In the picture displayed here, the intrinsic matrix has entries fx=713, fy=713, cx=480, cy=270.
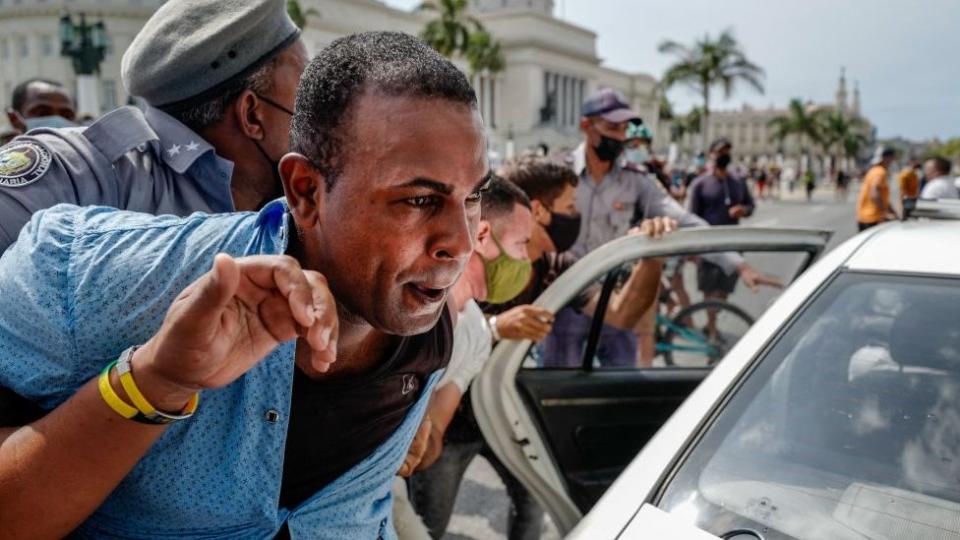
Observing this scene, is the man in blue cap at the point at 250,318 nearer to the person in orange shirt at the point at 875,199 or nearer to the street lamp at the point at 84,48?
the person in orange shirt at the point at 875,199

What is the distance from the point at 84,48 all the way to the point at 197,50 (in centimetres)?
1248

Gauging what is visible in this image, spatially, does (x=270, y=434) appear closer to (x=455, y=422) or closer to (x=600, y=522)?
(x=600, y=522)

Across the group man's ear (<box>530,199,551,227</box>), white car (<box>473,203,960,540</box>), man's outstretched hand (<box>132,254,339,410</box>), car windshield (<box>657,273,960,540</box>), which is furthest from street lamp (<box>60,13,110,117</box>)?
man's outstretched hand (<box>132,254,339,410</box>)

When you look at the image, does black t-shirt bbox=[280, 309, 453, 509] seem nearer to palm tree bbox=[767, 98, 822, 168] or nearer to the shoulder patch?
the shoulder patch

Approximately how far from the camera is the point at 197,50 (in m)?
1.69

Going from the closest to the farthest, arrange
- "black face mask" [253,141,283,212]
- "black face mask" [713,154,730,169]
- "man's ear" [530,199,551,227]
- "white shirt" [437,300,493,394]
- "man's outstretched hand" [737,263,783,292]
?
"black face mask" [253,141,283,212]
"white shirt" [437,300,493,394]
"man's outstretched hand" [737,263,783,292]
"man's ear" [530,199,551,227]
"black face mask" [713,154,730,169]

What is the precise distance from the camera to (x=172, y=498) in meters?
1.09

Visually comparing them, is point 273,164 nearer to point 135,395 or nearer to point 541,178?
point 135,395

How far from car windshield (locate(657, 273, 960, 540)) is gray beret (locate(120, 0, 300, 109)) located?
141 centimetres

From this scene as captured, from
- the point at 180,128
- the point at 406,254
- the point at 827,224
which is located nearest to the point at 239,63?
the point at 180,128

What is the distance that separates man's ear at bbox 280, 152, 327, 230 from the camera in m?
1.15

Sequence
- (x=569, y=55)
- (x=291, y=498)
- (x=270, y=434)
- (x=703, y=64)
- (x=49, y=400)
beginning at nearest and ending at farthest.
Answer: (x=49, y=400)
(x=270, y=434)
(x=291, y=498)
(x=703, y=64)
(x=569, y=55)

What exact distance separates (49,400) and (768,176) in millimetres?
40590

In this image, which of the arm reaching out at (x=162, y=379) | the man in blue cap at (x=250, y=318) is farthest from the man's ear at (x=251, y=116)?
the arm reaching out at (x=162, y=379)
